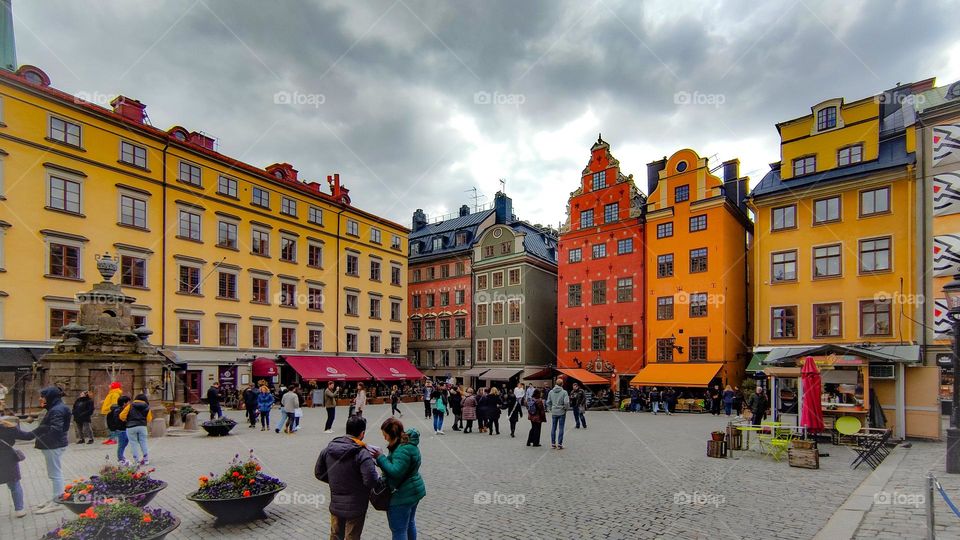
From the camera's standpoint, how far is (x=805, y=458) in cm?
1281

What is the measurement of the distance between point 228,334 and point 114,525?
31.6 metres

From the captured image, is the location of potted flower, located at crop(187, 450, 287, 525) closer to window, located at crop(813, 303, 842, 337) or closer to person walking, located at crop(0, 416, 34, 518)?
person walking, located at crop(0, 416, 34, 518)

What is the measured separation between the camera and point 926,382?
1944 cm

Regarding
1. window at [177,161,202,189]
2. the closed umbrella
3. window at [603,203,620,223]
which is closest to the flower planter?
the closed umbrella

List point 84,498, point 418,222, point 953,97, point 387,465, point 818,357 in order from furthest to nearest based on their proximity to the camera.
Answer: point 418,222, point 953,97, point 818,357, point 84,498, point 387,465

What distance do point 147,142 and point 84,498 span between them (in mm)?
29956

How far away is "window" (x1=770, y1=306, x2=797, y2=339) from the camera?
91.5 feet

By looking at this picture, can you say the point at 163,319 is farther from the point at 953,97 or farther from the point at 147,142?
the point at 953,97

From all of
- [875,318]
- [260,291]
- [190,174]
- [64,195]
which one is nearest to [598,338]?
[875,318]

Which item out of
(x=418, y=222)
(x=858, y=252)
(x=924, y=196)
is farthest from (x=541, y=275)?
(x=924, y=196)

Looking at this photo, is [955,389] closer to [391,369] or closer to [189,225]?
[189,225]

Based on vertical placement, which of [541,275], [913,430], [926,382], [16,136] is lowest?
[913,430]

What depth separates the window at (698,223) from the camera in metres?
34.8

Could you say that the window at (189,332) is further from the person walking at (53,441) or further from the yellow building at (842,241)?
the yellow building at (842,241)
